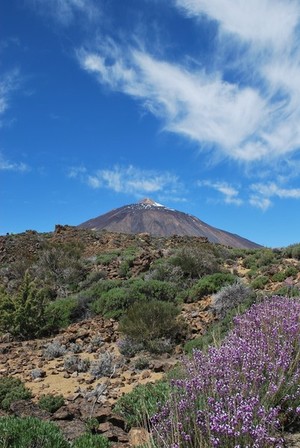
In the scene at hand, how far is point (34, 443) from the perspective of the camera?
13.2 ft

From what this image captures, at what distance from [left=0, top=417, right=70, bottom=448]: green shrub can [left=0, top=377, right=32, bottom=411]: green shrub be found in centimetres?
246

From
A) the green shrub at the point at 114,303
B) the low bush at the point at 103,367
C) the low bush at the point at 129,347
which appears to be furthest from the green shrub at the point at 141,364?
the green shrub at the point at 114,303

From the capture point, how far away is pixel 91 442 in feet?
13.5

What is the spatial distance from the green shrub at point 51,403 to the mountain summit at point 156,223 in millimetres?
100052

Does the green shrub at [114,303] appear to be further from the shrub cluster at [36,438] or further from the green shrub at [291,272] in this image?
the shrub cluster at [36,438]

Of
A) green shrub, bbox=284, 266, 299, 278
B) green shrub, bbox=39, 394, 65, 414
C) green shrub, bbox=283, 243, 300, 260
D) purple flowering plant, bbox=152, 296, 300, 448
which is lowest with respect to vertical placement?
green shrub, bbox=39, 394, 65, 414

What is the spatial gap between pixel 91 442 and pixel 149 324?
17.9 feet

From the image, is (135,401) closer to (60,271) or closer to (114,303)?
(114,303)

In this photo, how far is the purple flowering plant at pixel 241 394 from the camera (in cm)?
272

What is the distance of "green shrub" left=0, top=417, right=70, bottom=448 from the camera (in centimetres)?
396

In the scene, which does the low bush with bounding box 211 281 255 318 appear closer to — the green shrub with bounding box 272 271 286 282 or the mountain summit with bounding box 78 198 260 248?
the green shrub with bounding box 272 271 286 282

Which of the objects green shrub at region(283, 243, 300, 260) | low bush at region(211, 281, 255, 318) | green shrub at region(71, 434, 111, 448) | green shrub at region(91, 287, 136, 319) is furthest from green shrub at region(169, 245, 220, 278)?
green shrub at region(71, 434, 111, 448)

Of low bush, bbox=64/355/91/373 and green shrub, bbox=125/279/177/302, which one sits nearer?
low bush, bbox=64/355/91/373

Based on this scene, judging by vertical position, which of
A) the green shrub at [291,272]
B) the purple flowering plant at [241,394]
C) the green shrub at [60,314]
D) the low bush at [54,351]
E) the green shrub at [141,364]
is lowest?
the green shrub at [141,364]
